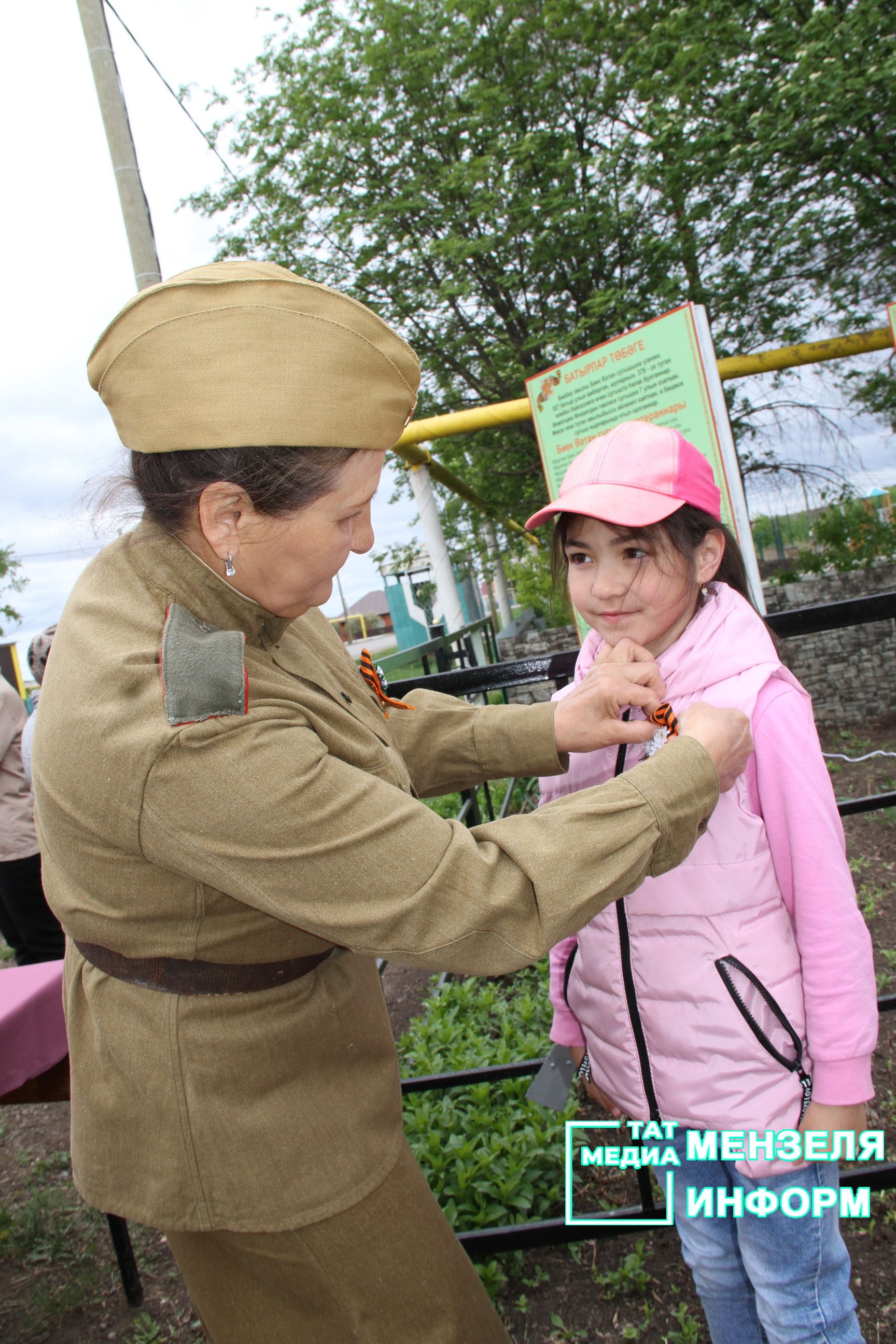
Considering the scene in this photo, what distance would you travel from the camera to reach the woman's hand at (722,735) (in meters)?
1.06

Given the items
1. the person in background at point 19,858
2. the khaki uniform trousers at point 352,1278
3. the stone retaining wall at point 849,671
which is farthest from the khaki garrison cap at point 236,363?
the stone retaining wall at point 849,671

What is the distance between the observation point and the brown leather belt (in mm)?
994

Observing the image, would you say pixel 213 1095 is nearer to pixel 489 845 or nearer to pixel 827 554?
pixel 489 845

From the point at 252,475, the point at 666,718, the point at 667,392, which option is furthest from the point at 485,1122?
the point at 667,392

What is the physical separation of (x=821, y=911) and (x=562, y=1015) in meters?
0.55

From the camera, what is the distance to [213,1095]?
1.00 meters

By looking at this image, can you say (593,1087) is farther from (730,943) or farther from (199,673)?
(199,673)

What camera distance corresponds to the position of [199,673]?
2.97 feet

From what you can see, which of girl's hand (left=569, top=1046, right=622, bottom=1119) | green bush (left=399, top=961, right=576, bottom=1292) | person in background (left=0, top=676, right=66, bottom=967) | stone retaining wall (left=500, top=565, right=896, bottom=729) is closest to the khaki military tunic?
girl's hand (left=569, top=1046, right=622, bottom=1119)

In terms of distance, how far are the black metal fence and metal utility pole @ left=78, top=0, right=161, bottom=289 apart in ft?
14.3

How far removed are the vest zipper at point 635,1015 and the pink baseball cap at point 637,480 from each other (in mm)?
590

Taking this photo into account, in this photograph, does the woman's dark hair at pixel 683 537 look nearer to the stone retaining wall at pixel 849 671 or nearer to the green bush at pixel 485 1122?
the green bush at pixel 485 1122

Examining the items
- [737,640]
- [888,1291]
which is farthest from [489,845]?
[888,1291]

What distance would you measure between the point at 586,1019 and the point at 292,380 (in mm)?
1105
